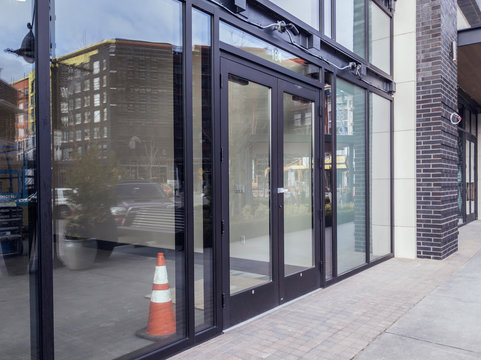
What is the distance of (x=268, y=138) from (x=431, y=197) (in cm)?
403

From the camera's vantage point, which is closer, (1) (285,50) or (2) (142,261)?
(2) (142,261)

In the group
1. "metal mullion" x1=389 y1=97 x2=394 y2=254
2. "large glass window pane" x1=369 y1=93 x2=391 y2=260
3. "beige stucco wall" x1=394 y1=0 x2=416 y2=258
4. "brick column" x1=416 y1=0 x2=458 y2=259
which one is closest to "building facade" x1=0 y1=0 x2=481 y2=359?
"large glass window pane" x1=369 y1=93 x2=391 y2=260

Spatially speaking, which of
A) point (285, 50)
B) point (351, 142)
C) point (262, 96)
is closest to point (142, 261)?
point (262, 96)

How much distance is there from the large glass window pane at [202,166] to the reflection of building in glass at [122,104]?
0.21 meters

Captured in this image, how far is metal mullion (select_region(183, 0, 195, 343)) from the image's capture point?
349 centimetres

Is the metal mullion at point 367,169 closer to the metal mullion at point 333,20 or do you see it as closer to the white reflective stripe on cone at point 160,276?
the metal mullion at point 333,20

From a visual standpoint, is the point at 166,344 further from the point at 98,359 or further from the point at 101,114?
the point at 101,114

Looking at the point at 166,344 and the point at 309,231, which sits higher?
the point at 309,231

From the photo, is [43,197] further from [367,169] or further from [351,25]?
[351,25]

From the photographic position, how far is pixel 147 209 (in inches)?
160

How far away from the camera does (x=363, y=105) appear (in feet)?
21.9

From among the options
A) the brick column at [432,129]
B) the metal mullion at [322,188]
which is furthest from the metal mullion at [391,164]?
the metal mullion at [322,188]

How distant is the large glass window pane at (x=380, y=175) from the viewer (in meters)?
7.00

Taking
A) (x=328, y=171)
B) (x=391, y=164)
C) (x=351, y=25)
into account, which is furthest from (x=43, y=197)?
(x=391, y=164)
